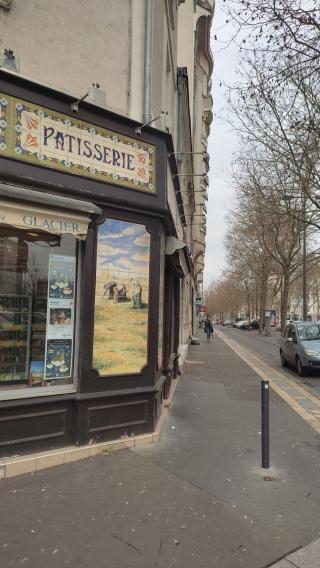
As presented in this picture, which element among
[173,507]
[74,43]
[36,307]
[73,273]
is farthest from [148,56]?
[173,507]

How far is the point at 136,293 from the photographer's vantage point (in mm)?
6062

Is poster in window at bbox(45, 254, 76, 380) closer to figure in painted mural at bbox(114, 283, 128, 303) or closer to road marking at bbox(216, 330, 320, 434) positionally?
figure in painted mural at bbox(114, 283, 128, 303)

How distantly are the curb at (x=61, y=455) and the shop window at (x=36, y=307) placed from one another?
804 millimetres

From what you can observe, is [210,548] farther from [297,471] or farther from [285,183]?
[285,183]

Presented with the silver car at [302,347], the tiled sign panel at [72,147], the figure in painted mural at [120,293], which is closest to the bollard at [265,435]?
the figure in painted mural at [120,293]

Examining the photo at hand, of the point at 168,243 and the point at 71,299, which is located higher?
the point at 168,243

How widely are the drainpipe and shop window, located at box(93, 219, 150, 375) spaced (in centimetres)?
184

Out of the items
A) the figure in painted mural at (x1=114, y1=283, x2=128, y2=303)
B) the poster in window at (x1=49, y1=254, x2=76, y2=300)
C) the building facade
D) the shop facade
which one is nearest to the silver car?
the building facade

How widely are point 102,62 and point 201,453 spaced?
17.7 ft

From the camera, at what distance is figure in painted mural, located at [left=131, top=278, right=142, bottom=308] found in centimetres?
603

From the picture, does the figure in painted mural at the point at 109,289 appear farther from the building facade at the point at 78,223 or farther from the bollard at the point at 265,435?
the bollard at the point at 265,435

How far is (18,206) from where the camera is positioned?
4781 millimetres

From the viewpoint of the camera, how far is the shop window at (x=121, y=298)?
5.66 metres

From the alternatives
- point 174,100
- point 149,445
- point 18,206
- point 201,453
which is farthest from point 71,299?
point 174,100
